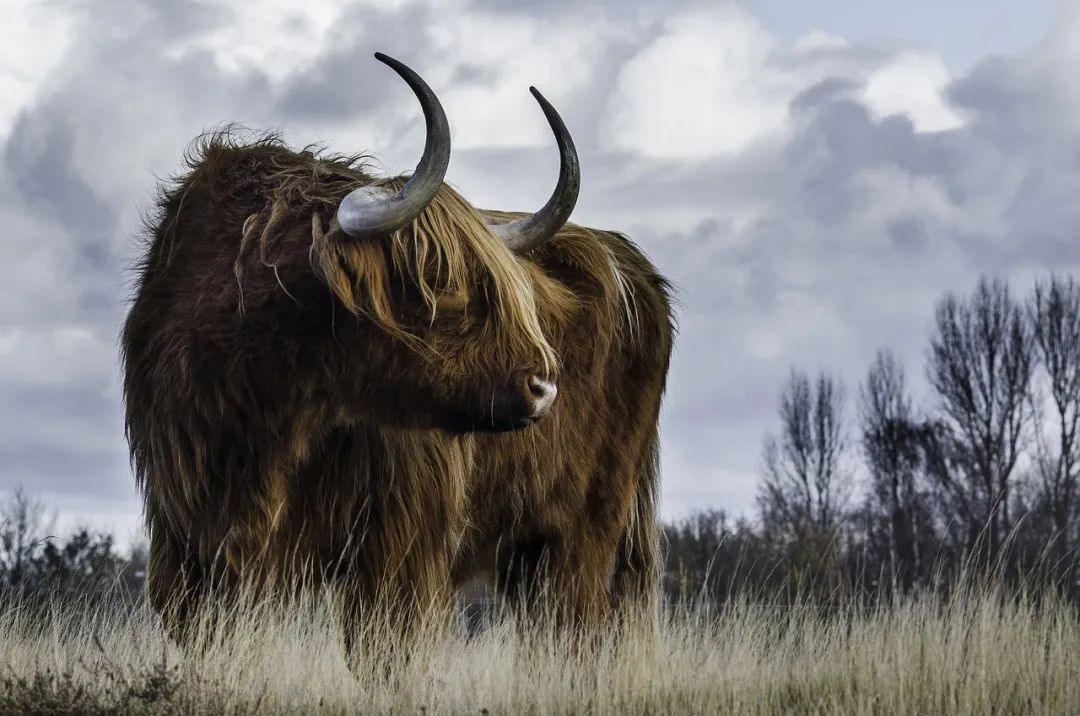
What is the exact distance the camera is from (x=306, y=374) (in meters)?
5.28

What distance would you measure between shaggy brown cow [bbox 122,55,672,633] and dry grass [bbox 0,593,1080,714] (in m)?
0.27

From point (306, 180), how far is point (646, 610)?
3149 millimetres

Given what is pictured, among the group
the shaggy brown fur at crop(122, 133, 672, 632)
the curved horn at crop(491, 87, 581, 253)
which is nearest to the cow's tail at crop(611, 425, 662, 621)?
the shaggy brown fur at crop(122, 133, 672, 632)

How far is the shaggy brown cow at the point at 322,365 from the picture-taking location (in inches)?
205

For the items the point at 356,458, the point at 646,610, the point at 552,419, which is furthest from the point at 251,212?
the point at 646,610

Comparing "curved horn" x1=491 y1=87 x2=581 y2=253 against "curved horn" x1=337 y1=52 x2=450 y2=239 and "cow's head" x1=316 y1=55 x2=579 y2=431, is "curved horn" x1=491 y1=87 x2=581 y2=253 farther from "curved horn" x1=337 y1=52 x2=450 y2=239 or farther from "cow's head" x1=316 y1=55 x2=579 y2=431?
"curved horn" x1=337 y1=52 x2=450 y2=239

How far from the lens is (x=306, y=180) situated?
557cm

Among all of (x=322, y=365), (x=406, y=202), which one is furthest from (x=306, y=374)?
(x=406, y=202)

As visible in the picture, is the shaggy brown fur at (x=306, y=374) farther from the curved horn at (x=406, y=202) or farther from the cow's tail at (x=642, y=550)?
the cow's tail at (x=642, y=550)

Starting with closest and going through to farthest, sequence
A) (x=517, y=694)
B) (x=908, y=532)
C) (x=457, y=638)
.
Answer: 1. (x=517, y=694)
2. (x=457, y=638)
3. (x=908, y=532)

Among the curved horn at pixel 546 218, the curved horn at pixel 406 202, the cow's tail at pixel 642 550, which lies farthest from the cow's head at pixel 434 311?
the cow's tail at pixel 642 550

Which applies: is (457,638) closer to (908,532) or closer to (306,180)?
(306,180)

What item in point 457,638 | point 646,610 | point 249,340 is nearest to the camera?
point 249,340

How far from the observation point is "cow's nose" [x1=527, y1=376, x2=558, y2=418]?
5.25 metres
